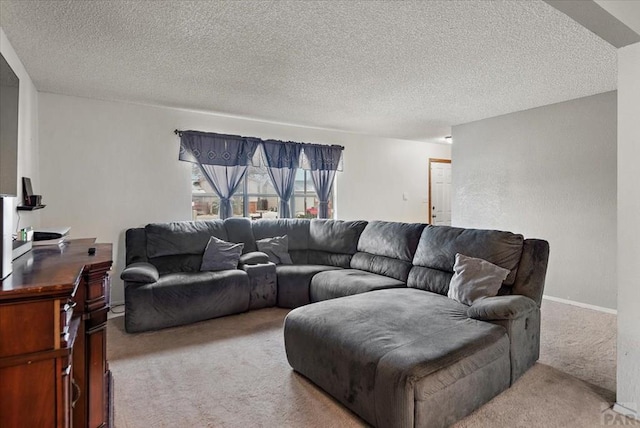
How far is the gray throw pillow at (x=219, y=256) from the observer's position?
3949 millimetres

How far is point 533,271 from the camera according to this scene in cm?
253

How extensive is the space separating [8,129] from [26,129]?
756 millimetres

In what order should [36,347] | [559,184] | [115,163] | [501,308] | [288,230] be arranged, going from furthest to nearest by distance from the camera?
1. [288,230]
2. [559,184]
3. [115,163]
4. [501,308]
5. [36,347]

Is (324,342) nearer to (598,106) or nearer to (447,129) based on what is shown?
(598,106)

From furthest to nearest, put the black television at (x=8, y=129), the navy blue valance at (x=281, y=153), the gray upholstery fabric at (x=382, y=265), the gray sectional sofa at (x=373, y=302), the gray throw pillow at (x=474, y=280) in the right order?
the navy blue valance at (x=281, y=153)
the gray upholstery fabric at (x=382, y=265)
the gray throw pillow at (x=474, y=280)
the black television at (x=8, y=129)
the gray sectional sofa at (x=373, y=302)

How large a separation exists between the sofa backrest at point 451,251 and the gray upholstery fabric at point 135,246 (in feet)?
9.41

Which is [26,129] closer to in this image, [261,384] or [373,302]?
[261,384]

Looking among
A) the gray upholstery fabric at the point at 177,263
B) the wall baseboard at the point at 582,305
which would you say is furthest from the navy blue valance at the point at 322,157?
the wall baseboard at the point at 582,305

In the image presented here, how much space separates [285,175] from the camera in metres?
5.37

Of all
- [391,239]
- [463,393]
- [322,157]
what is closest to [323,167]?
[322,157]

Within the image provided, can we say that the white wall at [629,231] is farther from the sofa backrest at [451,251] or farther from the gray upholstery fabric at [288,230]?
the gray upholstery fabric at [288,230]

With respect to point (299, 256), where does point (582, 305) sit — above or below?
below

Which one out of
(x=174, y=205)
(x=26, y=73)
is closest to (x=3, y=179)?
(x=26, y=73)

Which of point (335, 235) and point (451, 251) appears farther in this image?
point (335, 235)
